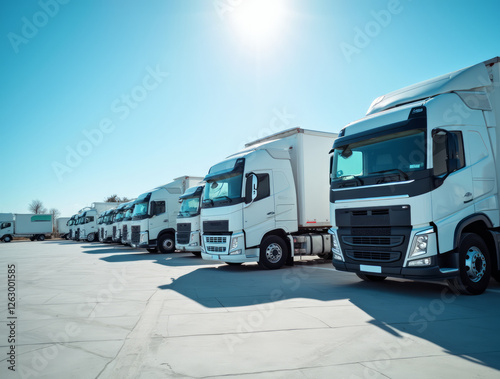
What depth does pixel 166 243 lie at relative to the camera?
767 inches

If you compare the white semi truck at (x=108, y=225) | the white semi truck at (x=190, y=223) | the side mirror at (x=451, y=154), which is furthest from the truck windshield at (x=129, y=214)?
the side mirror at (x=451, y=154)

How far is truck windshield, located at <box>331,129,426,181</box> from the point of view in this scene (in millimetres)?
6711

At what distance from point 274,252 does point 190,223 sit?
5.21 meters

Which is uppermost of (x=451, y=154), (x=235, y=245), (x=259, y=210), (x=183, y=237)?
(x=451, y=154)

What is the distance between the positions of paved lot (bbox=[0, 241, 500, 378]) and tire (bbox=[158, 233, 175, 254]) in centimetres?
1063

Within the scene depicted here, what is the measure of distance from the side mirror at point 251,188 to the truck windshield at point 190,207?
526cm

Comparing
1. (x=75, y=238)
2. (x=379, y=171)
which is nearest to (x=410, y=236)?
(x=379, y=171)

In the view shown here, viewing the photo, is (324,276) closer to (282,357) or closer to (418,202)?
(418,202)

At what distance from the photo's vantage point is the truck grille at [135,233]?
19.5 m

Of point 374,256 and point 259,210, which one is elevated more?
point 259,210

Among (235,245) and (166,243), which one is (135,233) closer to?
(166,243)

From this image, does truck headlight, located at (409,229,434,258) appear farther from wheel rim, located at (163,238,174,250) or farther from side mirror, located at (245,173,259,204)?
wheel rim, located at (163,238,174,250)

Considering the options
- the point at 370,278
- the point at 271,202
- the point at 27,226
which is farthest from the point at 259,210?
the point at 27,226

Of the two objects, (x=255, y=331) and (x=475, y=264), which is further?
(x=475, y=264)
